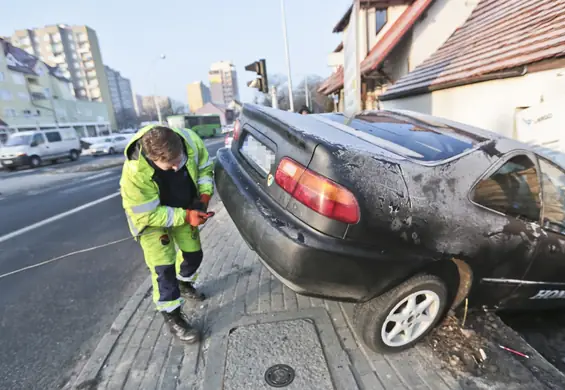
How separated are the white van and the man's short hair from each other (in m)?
20.0

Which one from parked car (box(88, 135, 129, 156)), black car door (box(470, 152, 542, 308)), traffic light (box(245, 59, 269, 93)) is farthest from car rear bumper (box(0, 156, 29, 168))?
black car door (box(470, 152, 542, 308))

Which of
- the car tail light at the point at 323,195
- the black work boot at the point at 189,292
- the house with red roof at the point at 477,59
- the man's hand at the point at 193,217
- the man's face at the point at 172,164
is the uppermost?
the house with red roof at the point at 477,59

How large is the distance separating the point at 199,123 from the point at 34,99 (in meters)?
24.6

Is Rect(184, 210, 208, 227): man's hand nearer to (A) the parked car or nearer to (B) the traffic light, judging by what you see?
(B) the traffic light

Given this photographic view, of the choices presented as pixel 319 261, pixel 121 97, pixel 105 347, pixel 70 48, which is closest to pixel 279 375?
pixel 319 261

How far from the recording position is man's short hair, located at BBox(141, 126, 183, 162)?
221cm

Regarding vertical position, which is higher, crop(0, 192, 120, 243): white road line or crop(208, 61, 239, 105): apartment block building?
crop(208, 61, 239, 105): apartment block building

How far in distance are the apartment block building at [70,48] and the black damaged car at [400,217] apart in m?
90.3

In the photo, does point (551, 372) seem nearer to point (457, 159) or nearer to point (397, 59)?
point (457, 159)

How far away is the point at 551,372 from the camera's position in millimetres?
2156

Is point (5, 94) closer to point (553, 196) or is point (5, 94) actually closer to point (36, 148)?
point (36, 148)

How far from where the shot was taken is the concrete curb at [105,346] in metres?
2.25

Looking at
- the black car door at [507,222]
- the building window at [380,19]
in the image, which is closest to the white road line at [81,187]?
the black car door at [507,222]

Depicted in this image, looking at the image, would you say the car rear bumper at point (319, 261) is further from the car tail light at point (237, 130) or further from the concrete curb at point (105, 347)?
the concrete curb at point (105, 347)
